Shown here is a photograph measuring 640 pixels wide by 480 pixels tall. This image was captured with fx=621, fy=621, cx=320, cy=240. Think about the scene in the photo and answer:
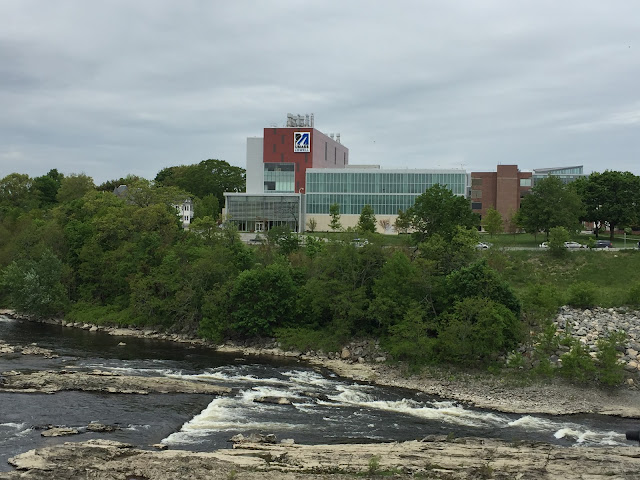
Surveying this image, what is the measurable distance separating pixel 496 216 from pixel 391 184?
97.9 ft

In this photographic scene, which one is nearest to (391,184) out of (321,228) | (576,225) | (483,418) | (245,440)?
(321,228)

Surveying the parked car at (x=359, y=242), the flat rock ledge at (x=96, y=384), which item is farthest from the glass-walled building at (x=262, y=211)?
the flat rock ledge at (x=96, y=384)

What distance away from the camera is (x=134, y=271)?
74.1m

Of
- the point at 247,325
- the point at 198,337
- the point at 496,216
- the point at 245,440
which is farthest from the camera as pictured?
the point at 496,216

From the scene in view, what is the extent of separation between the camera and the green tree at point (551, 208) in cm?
8694

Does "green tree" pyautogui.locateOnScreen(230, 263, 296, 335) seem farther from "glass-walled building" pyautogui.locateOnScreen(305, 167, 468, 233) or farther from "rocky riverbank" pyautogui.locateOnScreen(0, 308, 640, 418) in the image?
"glass-walled building" pyautogui.locateOnScreen(305, 167, 468, 233)

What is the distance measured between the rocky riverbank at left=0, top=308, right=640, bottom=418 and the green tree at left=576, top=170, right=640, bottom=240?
36528 millimetres

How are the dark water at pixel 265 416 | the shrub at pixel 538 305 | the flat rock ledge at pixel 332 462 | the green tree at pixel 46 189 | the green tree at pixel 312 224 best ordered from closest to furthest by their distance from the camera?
the flat rock ledge at pixel 332 462
the dark water at pixel 265 416
the shrub at pixel 538 305
the green tree at pixel 312 224
the green tree at pixel 46 189

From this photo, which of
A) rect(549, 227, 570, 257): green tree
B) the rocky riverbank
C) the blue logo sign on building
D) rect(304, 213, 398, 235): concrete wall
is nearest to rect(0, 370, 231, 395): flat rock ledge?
the rocky riverbank

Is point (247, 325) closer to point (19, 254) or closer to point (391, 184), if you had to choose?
point (19, 254)

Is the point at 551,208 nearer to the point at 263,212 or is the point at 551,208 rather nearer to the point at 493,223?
the point at 493,223

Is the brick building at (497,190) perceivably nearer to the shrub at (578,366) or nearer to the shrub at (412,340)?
the shrub at (412,340)

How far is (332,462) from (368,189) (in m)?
95.4

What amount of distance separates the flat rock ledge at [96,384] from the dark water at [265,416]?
40.0 inches
